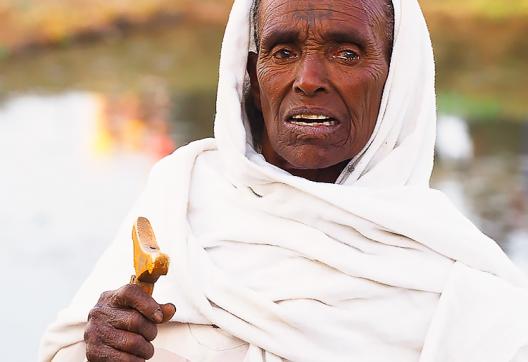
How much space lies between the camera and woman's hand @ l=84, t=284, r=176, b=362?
7.47ft

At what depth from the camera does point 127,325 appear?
231 cm

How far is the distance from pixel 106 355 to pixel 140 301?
Answer: 5.7 inches

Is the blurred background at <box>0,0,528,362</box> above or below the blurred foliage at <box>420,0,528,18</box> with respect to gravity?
below

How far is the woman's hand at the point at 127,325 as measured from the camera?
2.28 metres

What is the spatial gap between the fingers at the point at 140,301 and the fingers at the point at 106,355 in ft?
0.30

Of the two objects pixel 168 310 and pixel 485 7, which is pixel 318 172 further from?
pixel 485 7

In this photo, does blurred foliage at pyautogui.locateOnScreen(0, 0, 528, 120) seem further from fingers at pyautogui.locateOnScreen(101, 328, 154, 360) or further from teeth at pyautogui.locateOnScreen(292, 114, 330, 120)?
fingers at pyautogui.locateOnScreen(101, 328, 154, 360)

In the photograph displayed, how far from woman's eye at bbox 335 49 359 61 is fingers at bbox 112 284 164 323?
63 centimetres

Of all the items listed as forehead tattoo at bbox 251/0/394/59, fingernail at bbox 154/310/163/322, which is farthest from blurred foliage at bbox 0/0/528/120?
fingernail at bbox 154/310/163/322

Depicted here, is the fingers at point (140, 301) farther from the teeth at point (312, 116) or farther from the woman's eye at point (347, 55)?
the woman's eye at point (347, 55)

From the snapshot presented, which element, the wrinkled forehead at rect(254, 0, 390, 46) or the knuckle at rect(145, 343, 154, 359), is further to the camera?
the wrinkled forehead at rect(254, 0, 390, 46)

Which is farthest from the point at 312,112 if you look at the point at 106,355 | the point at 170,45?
the point at 170,45

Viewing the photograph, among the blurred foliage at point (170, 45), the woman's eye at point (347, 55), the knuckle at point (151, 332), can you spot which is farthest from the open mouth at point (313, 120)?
the blurred foliage at point (170, 45)

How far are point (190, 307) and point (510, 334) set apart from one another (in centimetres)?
62
